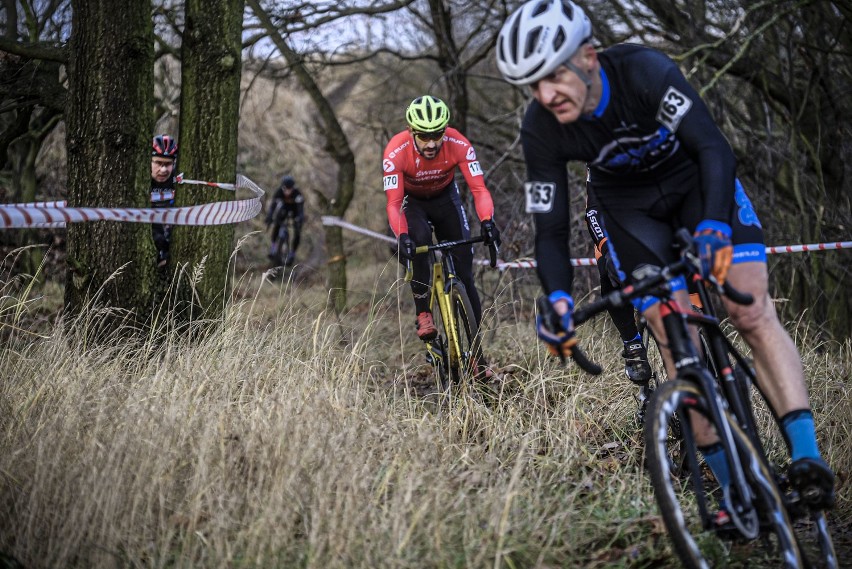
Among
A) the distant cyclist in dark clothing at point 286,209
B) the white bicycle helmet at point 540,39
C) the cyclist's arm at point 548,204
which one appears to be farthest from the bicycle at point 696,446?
the distant cyclist in dark clothing at point 286,209

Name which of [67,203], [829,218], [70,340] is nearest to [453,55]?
[829,218]

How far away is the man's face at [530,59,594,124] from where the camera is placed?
10.9 feet

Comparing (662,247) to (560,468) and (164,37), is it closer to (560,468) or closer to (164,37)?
(560,468)

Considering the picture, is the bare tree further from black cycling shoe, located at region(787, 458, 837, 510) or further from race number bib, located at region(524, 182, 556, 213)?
black cycling shoe, located at region(787, 458, 837, 510)

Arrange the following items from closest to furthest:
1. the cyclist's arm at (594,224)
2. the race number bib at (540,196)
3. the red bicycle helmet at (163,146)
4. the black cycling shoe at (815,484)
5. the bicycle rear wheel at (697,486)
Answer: the bicycle rear wheel at (697,486)
the black cycling shoe at (815,484)
the race number bib at (540,196)
the cyclist's arm at (594,224)
the red bicycle helmet at (163,146)

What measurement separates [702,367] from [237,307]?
3412mm

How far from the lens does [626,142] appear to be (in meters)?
3.52

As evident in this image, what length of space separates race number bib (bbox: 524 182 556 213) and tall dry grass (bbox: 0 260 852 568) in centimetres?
99

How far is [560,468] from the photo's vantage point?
14.0 feet

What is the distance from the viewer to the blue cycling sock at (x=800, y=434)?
326 centimetres

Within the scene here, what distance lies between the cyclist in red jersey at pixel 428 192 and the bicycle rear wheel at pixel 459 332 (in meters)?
0.13

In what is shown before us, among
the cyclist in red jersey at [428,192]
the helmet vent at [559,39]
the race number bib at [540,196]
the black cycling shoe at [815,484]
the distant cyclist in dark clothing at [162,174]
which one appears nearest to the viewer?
the black cycling shoe at [815,484]

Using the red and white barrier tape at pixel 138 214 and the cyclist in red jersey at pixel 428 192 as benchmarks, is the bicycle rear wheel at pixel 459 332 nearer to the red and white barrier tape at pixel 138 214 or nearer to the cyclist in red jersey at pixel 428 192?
the cyclist in red jersey at pixel 428 192

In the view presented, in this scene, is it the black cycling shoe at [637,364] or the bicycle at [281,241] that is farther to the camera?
the bicycle at [281,241]
